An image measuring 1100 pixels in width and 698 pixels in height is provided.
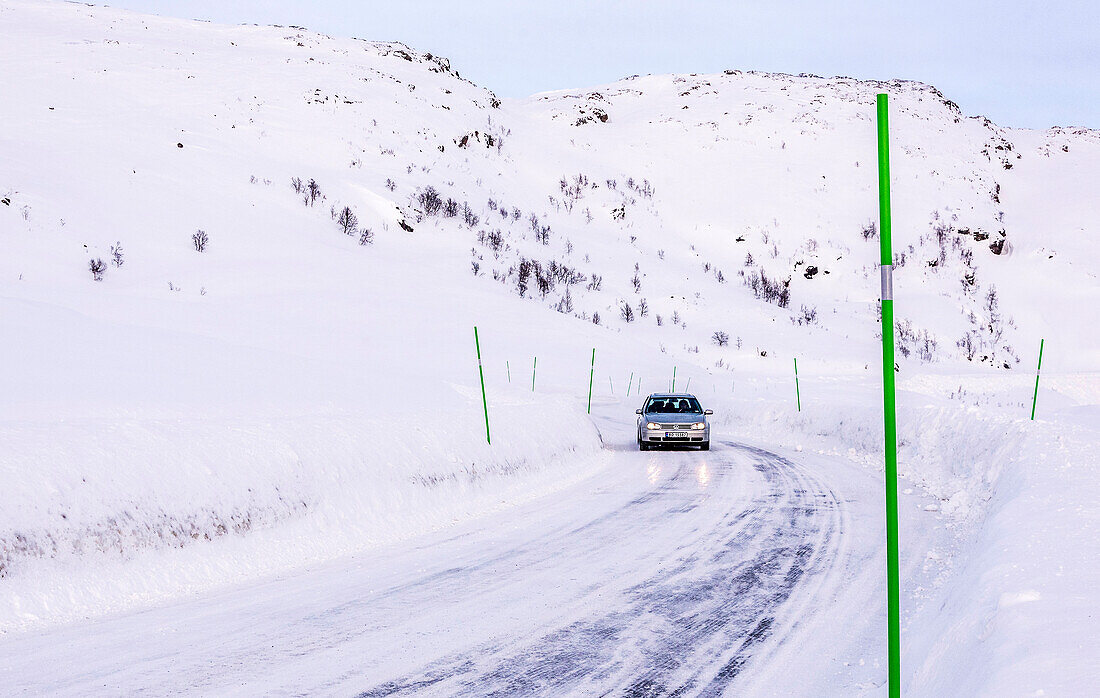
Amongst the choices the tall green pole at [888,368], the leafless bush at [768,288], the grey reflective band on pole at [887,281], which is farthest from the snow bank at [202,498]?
the leafless bush at [768,288]

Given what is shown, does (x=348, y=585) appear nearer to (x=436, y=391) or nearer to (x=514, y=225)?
(x=436, y=391)

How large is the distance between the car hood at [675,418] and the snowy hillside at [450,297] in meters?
2.37

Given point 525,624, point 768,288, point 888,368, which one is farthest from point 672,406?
point 768,288

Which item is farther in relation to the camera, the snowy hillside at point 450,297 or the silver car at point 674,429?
the silver car at point 674,429

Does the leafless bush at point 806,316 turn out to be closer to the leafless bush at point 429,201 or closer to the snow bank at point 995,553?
the leafless bush at point 429,201

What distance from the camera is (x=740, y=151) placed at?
84812 mm

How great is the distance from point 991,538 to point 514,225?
175 feet

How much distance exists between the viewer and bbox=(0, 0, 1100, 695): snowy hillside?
9.98 meters

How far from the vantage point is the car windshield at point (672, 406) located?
83.3ft

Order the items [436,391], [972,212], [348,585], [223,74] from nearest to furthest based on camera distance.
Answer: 1. [348,585]
2. [436,391]
3. [223,74]
4. [972,212]

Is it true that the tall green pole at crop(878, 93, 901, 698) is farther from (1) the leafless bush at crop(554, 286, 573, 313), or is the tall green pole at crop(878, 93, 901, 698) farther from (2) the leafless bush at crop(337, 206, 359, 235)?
(1) the leafless bush at crop(554, 286, 573, 313)

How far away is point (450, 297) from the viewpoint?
146ft

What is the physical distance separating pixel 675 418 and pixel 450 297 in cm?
2206

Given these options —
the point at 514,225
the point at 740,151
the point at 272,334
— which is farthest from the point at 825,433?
the point at 740,151
